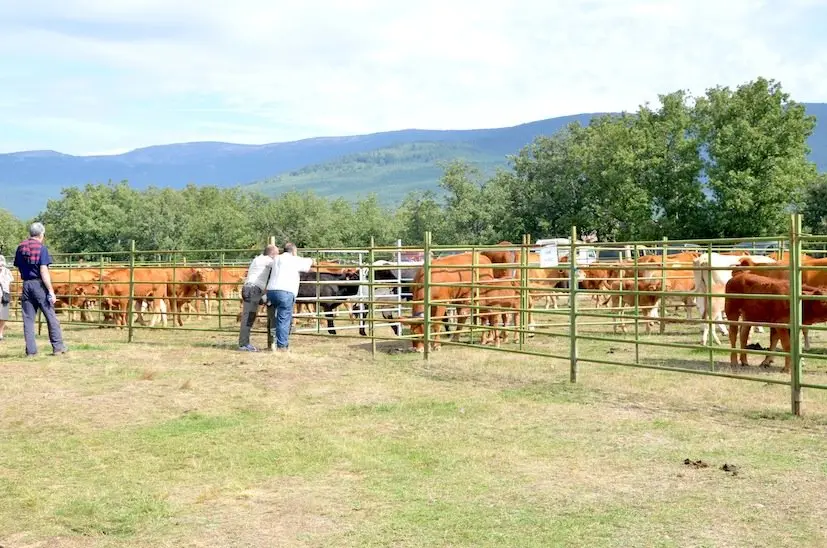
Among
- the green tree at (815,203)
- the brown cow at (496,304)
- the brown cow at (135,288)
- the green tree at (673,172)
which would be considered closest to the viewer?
the brown cow at (496,304)

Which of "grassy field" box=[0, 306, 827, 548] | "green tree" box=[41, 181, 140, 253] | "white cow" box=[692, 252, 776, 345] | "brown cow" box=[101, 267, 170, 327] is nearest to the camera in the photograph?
"grassy field" box=[0, 306, 827, 548]

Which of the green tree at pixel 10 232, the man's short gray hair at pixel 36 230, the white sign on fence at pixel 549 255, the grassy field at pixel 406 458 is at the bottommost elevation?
the grassy field at pixel 406 458

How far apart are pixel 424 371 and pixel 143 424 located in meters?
4.10

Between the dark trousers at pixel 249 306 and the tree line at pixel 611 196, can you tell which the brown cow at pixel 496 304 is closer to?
the dark trousers at pixel 249 306

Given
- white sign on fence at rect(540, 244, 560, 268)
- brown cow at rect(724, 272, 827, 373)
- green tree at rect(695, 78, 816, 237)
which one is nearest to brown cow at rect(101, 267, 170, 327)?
white sign on fence at rect(540, 244, 560, 268)

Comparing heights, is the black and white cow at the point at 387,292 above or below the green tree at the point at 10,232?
below

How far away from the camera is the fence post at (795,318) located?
8008 mm

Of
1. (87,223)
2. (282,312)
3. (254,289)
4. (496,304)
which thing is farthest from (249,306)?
(87,223)

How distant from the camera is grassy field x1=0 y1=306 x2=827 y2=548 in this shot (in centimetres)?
499

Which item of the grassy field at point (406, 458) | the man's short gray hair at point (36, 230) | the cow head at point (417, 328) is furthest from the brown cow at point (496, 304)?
the man's short gray hair at point (36, 230)

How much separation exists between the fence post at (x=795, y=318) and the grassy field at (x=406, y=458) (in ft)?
0.66

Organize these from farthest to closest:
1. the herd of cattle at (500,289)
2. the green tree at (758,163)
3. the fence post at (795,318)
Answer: the green tree at (758,163) < the herd of cattle at (500,289) < the fence post at (795,318)

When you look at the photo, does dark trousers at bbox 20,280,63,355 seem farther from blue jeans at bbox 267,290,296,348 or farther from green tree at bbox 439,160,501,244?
green tree at bbox 439,160,501,244

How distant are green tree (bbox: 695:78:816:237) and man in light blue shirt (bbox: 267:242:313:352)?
1324 inches
